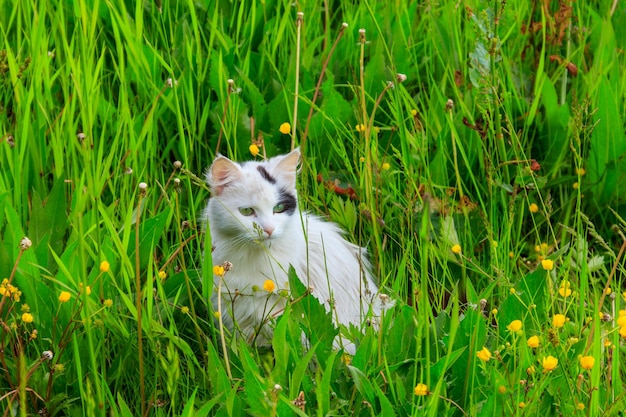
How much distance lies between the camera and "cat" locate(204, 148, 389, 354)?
2.72 metres

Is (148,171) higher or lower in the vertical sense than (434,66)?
lower

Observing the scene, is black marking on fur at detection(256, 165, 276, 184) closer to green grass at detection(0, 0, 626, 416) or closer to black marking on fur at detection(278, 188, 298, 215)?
black marking on fur at detection(278, 188, 298, 215)

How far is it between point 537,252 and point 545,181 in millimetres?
239

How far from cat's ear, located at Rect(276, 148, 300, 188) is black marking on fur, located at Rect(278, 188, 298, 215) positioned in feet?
0.12

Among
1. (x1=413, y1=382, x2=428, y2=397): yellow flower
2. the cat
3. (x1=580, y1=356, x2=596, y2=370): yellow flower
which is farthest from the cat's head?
(x1=580, y1=356, x2=596, y2=370): yellow flower

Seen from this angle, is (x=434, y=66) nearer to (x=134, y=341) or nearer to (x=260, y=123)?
(x=260, y=123)

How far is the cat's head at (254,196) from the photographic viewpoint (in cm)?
270

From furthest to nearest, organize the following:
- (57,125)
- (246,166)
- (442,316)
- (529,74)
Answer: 1. (529,74)
2. (57,125)
3. (246,166)
4. (442,316)

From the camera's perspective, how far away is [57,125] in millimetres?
3076

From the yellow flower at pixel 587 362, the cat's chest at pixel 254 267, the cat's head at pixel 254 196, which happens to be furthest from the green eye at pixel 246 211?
the yellow flower at pixel 587 362

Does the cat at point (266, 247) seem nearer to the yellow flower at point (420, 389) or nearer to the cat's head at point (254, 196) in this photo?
the cat's head at point (254, 196)

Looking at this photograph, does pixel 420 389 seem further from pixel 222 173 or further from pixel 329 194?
pixel 329 194

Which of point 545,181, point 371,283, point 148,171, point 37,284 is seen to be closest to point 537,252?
point 545,181

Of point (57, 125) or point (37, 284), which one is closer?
point (37, 284)
